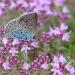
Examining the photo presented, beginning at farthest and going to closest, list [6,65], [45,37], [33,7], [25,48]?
[33,7] → [45,37] → [25,48] → [6,65]

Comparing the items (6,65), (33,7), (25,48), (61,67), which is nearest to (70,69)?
(61,67)

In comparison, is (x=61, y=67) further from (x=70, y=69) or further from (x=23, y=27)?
(x=23, y=27)

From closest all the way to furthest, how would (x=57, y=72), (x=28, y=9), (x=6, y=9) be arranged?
1. (x=57, y=72)
2. (x=28, y=9)
3. (x=6, y=9)

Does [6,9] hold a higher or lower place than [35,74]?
higher

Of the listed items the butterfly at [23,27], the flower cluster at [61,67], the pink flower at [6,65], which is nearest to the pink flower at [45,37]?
the butterfly at [23,27]

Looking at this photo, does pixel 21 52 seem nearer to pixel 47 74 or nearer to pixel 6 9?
pixel 47 74

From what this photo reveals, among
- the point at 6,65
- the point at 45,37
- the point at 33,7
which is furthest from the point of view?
the point at 33,7

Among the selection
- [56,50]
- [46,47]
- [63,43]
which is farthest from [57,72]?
[63,43]

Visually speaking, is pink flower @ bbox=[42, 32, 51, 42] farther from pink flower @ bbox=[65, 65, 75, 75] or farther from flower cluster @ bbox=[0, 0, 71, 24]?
flower cluster @ bbox=[0, 0, 71, 24]
